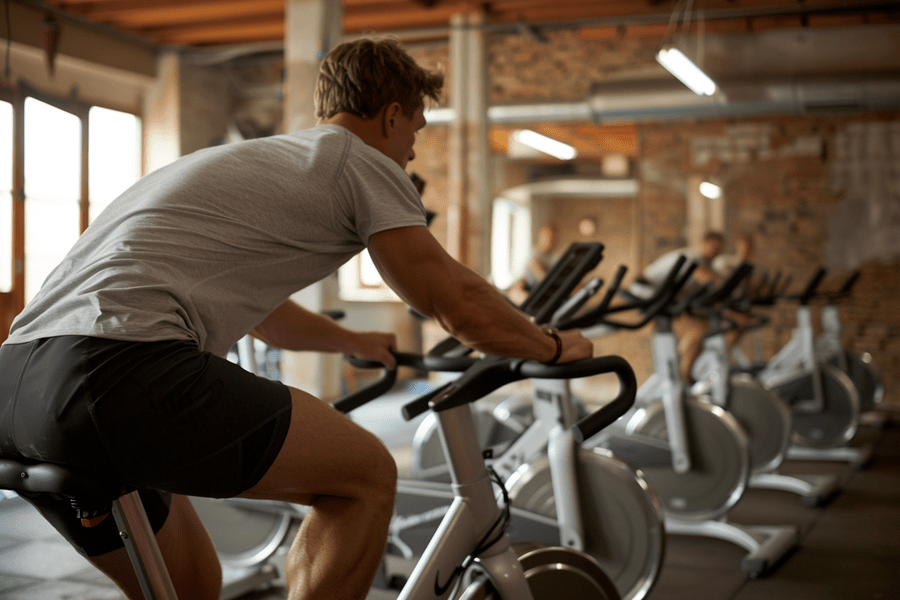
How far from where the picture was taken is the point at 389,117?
4.32ft

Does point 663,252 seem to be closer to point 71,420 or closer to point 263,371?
point 263,371

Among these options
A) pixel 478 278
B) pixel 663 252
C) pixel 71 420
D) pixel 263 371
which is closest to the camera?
pixel 71 420

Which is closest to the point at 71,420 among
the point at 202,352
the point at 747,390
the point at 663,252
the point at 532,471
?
the point at 202,352

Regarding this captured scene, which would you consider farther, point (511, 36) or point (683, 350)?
point (511, 36)

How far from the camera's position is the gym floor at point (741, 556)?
269cm

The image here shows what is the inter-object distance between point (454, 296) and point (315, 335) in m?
0.56

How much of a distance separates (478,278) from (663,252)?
6554 millimetres

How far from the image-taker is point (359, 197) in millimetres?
1166

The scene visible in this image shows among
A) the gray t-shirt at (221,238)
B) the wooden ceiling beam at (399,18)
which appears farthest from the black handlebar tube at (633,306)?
the wooden ceiling beam at (399,18)

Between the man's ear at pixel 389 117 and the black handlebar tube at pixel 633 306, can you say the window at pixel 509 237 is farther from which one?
the man's ear at pixel 389 117

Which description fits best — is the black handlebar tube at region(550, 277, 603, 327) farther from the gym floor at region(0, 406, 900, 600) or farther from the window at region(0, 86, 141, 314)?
the window at region(0, 86, 141, 314)

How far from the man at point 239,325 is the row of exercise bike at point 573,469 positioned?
12cm

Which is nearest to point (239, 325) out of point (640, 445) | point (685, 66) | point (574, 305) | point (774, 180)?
point (574, 305)

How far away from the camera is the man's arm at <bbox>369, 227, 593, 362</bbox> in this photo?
1.16 metres
